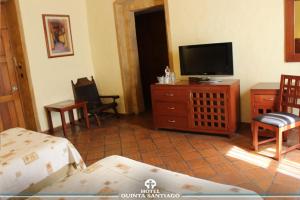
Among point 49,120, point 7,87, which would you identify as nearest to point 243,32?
point 49,120

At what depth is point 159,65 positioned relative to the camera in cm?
578

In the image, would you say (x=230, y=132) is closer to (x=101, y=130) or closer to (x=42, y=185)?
(x=101, y=130)

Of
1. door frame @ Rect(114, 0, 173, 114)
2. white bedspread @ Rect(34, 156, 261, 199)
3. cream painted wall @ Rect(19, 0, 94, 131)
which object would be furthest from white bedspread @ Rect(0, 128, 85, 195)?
door frame @ Rect(114, 0, 173, 114)

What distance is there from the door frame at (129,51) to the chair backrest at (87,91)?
0.56 m

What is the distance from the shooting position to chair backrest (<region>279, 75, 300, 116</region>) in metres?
3.07

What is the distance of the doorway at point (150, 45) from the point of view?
218 inches

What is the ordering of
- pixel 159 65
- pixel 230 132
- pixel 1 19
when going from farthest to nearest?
pixel 159 65
pixel 1 19
pixel 230 132

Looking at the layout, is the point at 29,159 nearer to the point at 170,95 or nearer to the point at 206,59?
the point at 170,95

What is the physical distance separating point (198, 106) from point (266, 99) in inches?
34.5

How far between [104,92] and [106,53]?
79cm

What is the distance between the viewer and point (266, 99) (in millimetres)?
3348

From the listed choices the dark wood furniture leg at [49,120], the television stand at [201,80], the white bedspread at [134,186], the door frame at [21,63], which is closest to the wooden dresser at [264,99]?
the television stand at [201,80]

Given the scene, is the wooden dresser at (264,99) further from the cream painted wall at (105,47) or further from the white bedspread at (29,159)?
the cream painted wall at (105,47)

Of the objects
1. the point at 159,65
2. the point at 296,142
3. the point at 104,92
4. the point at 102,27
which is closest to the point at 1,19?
the point at 102,27
